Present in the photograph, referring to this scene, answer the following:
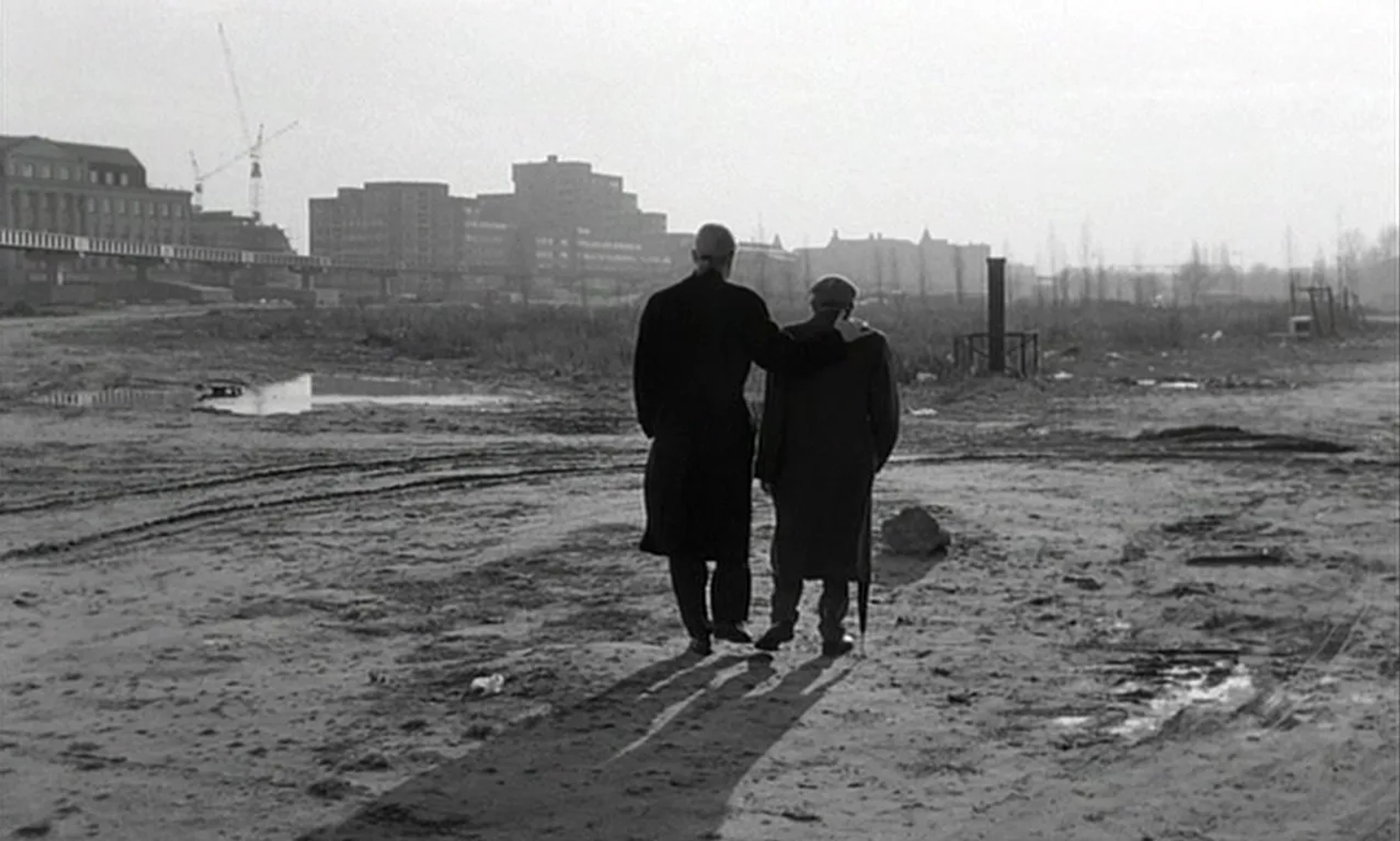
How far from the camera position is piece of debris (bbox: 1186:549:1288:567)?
35.3 ft

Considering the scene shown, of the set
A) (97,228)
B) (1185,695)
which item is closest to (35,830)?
(1185,695)

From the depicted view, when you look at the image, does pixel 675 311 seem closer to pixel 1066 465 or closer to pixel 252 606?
pixel 252 606

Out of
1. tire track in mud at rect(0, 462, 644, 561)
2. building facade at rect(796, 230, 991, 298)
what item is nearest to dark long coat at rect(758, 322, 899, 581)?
tire track in mud at rect(0, 462, 644, 561)

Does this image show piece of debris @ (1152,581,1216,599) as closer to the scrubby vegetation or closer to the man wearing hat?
the man wearing hat

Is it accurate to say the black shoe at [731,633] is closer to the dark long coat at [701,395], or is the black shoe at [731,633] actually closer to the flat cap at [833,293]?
the dark long coat at [701,395]

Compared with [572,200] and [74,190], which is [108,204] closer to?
[74,190]

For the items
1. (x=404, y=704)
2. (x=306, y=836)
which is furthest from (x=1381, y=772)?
(x=306, y=836)

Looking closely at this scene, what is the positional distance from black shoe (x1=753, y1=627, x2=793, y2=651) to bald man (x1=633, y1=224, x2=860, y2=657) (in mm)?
552

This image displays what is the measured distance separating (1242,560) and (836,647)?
477 centimetres

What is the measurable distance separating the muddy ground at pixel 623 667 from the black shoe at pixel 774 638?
90 mm

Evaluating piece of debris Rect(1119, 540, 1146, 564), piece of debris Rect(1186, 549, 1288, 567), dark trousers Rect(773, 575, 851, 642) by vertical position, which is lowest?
piece of debris Rect(1186, 549, 1288, 567)

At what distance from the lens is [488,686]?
6.52 m

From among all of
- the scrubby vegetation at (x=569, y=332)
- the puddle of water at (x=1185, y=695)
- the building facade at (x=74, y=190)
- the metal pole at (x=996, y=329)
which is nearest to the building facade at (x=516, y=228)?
the scrubby vegetation at (x=569, y=332)

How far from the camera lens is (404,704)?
6262 millimetres
